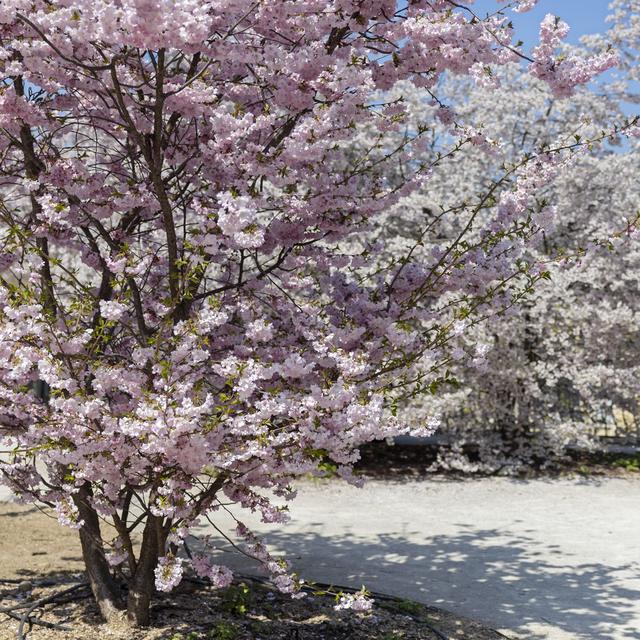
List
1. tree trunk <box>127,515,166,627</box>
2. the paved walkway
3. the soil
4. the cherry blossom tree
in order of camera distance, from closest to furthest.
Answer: the cherry blossom tree, tree trunk <box>127,515,166,627</box>, the soil, the paved walkway

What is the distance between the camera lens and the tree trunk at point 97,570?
5160 mm

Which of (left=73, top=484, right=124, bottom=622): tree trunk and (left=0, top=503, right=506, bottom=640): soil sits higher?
(left=73, top=484, right=124, bottom=622): tree trunk

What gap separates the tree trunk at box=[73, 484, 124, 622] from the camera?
16.9ft

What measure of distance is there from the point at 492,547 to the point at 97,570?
4.37 meters

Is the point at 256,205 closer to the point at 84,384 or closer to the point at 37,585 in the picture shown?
the point at 84,384

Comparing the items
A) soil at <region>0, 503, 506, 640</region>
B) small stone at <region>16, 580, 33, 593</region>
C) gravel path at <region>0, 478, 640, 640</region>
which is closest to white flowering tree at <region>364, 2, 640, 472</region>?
gravel path at <region>0, 478, 640, 640</region>

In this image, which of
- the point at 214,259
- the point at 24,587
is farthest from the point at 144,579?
the point at 214,259

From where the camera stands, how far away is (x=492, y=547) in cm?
823

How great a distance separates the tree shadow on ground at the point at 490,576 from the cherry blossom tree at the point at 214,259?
2.10m

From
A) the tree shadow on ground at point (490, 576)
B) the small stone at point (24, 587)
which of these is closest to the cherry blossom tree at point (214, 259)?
the small stone at point (24, 587)

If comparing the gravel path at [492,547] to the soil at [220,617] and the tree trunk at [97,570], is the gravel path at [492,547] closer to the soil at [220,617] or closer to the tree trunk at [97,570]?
the soil at [220,617]

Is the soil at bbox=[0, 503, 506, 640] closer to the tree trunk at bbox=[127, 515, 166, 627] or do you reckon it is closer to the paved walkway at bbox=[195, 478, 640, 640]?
the tree trunk at bbox=[127, 515, 166, 627]

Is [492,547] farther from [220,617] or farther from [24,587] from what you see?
[24,587]

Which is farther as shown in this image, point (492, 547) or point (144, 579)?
point (492, 547)
